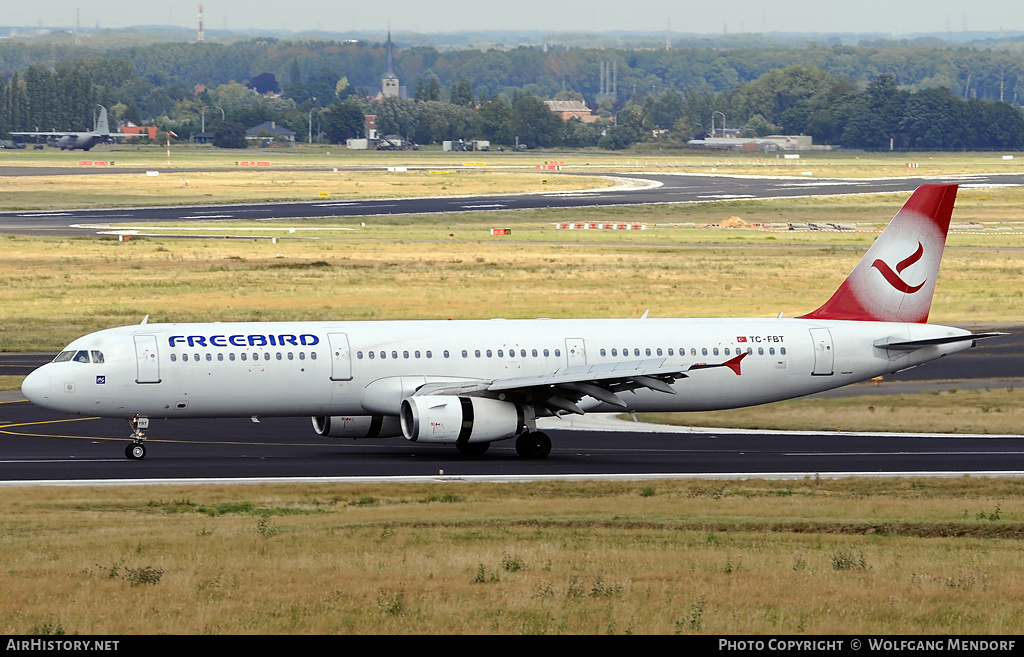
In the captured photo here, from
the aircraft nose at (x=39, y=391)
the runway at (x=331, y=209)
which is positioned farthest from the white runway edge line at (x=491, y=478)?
the runway at (x=331, y=209)

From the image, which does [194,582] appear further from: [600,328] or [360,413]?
[600,328]

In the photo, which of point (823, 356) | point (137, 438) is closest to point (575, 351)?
point (823, 356)

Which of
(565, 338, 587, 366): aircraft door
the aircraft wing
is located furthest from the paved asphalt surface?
(565, 338, 587, 366): aircraft door

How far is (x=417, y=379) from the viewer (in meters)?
45.5

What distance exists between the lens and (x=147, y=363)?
4359 centimetres

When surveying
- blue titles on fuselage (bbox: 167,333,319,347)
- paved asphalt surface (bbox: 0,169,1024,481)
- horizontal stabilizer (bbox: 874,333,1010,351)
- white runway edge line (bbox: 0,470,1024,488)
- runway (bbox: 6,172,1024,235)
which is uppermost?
blue titles on fuselage (bbox: 167,333,319,347)

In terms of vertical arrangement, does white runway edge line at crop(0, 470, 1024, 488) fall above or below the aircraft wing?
below

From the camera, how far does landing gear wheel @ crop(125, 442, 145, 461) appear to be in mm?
43531

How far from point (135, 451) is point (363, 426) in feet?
23.8

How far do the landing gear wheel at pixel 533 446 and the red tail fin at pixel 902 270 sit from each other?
39.3 feet

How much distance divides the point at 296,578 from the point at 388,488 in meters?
14.4

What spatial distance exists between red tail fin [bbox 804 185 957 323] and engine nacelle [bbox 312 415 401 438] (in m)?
15.7

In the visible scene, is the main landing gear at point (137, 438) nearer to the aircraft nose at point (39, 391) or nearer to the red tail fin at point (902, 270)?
the aircraft nose at point (39, 391)

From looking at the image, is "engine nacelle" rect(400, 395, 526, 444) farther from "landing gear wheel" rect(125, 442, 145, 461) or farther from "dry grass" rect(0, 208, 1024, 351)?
"dry grass" rect(0, 208, 1024, 351)
